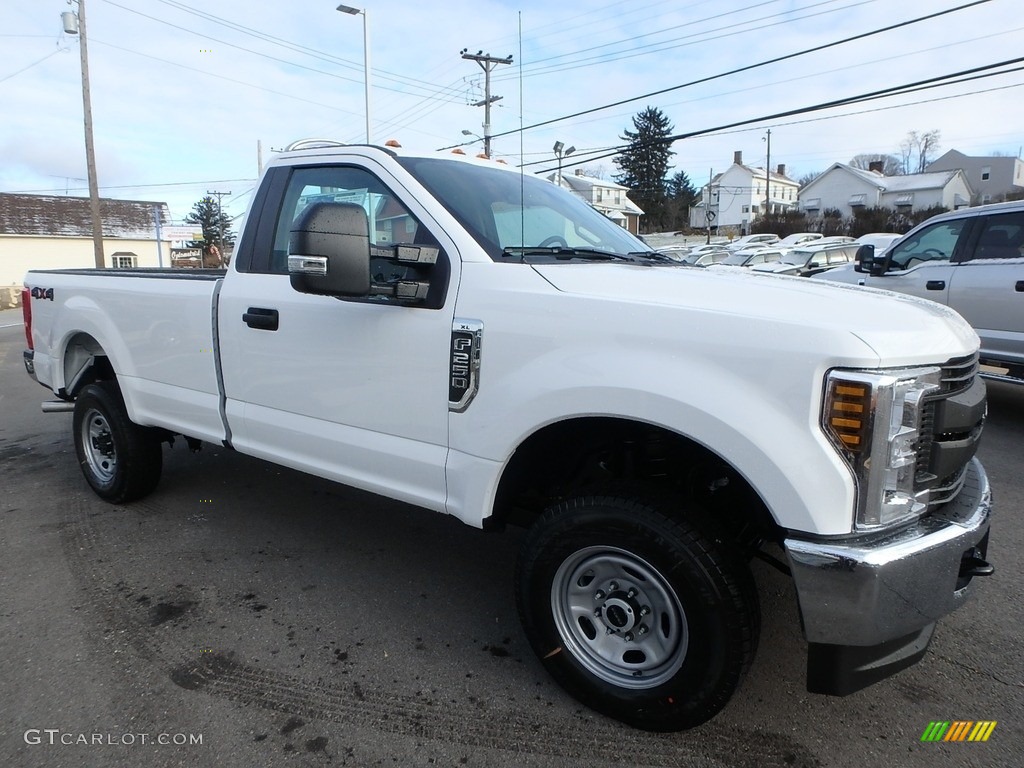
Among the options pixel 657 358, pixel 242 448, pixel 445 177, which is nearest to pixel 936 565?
pixel 657 358

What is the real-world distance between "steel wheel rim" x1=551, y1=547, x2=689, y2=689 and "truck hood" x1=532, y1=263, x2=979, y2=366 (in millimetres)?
868

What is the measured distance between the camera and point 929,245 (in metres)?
7.87

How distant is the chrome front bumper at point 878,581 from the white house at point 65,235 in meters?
50.0

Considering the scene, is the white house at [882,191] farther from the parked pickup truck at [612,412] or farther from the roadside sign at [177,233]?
the parked pickup truck at [612,412]

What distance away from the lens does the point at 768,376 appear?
2057mm

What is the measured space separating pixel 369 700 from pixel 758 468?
1712 millimetres

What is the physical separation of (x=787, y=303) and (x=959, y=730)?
1679 millimetres

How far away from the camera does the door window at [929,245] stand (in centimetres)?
750

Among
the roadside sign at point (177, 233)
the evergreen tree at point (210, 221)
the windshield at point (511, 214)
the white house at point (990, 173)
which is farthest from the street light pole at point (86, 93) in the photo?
the white house at point (990, 173)

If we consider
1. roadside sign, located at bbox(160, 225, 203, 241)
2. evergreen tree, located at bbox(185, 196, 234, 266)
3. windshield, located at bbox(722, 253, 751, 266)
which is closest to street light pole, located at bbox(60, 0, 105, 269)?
windshield, located at bbox(722, 253, 751, 266)

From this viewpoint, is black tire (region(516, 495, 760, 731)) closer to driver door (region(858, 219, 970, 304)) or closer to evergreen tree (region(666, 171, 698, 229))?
driver door (region(858, 219, 970, 304))

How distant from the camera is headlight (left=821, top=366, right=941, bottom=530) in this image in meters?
1.95

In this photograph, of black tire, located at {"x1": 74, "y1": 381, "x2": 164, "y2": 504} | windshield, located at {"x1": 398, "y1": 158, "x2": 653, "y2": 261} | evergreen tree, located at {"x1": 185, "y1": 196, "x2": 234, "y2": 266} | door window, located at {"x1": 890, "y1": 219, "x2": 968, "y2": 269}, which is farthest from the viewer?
evergreen tree, located at {"x1": 185, "y1": 196, "x2": 234, "y2": 266}

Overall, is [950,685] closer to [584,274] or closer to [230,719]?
[584,274]
